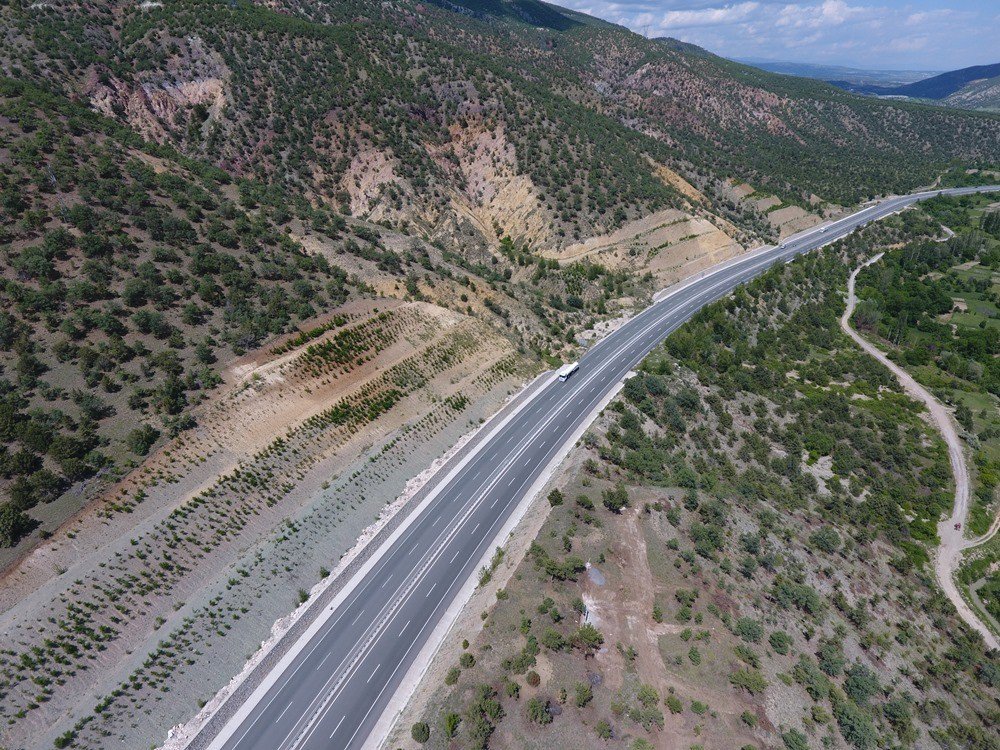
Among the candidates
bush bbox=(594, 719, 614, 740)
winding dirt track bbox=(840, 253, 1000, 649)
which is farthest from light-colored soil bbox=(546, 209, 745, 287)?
bush bbox=(594, 719, 614, 740)

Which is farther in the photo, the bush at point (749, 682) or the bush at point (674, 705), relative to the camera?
the bush at point (749, 682)

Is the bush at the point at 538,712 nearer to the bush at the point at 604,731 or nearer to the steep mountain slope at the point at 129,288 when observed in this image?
the bush at the point at 604,731

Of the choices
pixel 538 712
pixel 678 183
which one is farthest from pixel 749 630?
pixel 678 183

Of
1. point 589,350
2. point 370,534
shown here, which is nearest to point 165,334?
point 370,534

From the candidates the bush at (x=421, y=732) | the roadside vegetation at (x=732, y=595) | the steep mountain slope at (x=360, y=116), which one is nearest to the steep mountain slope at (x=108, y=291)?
the steep mountain slope at (x=360, y=116)

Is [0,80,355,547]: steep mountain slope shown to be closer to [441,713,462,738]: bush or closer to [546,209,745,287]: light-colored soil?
[441,713,462,738]: bush

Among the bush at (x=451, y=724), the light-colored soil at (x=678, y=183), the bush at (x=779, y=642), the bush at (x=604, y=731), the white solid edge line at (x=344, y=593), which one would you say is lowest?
the bush at (x=779, y=642)

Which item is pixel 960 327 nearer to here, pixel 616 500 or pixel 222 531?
pixel 616 500
